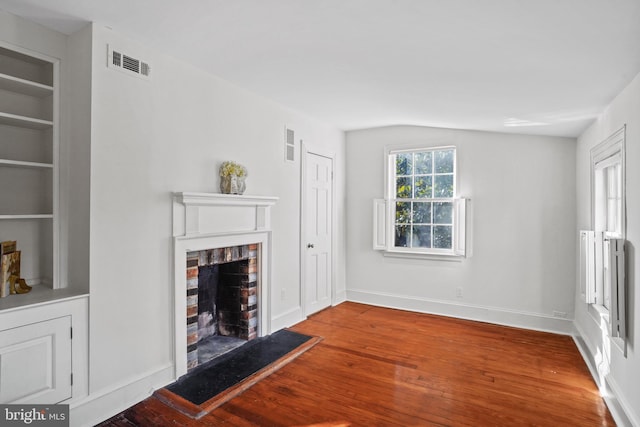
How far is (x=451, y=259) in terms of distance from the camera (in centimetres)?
466

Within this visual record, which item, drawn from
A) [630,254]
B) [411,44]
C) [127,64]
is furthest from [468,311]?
[127,64]

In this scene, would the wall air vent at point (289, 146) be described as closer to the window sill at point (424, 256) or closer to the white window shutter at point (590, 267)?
the window sill at point (424, 256)

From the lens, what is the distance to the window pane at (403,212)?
506 cm

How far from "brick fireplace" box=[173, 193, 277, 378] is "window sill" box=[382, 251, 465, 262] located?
201 centimetres

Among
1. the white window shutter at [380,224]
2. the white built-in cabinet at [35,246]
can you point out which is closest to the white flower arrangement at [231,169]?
the white built-in cabinet at [35,246]

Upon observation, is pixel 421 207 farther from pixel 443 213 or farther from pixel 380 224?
pixel 380 224

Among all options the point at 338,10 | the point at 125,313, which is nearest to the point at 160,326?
the point at 125,313

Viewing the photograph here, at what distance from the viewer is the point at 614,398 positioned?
2.49 meters

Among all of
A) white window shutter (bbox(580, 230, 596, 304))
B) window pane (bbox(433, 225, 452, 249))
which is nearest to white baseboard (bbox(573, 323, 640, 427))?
white window shutter (bbox(580, 230, 596, 304))

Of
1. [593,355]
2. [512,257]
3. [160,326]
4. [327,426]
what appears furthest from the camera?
[512,257]

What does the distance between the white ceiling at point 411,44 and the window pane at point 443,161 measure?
1.30 m

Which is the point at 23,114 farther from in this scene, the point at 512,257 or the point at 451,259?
the point at 512,257

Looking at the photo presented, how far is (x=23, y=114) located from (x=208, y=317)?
231 cm

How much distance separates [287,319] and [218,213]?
1.65 meters
